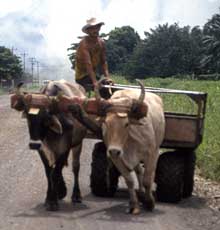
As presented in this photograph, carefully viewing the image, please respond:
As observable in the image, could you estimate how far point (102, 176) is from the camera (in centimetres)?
1027

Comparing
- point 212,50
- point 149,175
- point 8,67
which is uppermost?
point 212,50

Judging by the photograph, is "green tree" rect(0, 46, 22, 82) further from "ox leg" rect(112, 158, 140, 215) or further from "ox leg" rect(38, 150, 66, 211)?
"ox leg" rect(112, 158, 140, 215)

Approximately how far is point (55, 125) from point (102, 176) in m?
1.67

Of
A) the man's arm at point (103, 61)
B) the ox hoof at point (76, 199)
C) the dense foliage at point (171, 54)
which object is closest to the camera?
the ox hoof at point (76, 199)

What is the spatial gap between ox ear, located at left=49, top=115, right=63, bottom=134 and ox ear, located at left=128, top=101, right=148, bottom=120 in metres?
0.99

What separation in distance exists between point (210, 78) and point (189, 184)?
179 ft

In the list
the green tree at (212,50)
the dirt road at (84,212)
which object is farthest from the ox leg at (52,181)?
the green tree at (212,50)

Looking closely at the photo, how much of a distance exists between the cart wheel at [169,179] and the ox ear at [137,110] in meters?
1.68

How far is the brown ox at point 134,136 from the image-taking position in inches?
337

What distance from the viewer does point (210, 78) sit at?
64.3 metres

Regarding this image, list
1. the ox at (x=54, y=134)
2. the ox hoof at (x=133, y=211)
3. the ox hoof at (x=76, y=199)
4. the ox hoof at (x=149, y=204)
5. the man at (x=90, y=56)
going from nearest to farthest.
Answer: the ox at (x=54, y=134) → the ox hoof at (x=133, y=211) → the ox hoof at (x=149, y=204) → the ox hoof at (x=76, y=199) → the man at (x=90, y=56)

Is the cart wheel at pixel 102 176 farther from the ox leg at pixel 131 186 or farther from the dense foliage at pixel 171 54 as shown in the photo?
the dense foliage at pixel 171 54

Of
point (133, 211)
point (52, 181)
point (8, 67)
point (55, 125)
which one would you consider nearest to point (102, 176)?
point (52, 181)

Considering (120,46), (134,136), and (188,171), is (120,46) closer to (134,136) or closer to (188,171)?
(188,171)
